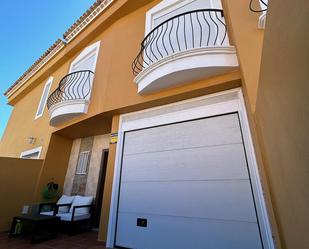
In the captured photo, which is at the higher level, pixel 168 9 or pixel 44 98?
pixel 168 9

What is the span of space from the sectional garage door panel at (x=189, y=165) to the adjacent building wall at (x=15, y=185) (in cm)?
344

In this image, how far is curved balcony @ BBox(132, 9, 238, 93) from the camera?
2.88 meters

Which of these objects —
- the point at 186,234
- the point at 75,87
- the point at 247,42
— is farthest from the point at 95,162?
the point at 247,42

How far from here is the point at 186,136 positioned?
328 cm

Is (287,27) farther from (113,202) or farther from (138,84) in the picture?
(113,202)

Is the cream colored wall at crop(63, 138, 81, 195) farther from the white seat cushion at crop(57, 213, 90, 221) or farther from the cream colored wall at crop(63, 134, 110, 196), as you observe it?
the white seat cushion at crop(57, 213, 90, 221)

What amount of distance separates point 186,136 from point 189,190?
3.18ft

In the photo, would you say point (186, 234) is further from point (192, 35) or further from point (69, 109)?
point (69, 109)

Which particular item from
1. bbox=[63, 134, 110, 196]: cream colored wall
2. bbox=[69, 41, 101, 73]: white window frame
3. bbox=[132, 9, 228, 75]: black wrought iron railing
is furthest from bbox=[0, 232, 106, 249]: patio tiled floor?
bbox=[69, 41, 101, 73]: white window frame

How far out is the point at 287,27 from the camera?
2.81 feet

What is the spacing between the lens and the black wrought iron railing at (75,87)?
5.00 meters

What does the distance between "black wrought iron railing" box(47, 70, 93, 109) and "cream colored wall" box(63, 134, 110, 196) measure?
1.48m

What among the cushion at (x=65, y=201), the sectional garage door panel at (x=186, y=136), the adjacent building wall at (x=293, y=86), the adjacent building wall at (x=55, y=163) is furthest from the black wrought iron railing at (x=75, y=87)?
the adjacent building wall at (x=293, y=86)

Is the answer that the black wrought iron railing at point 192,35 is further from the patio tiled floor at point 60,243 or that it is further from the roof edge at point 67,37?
the patio tiled floor at point 60,243
